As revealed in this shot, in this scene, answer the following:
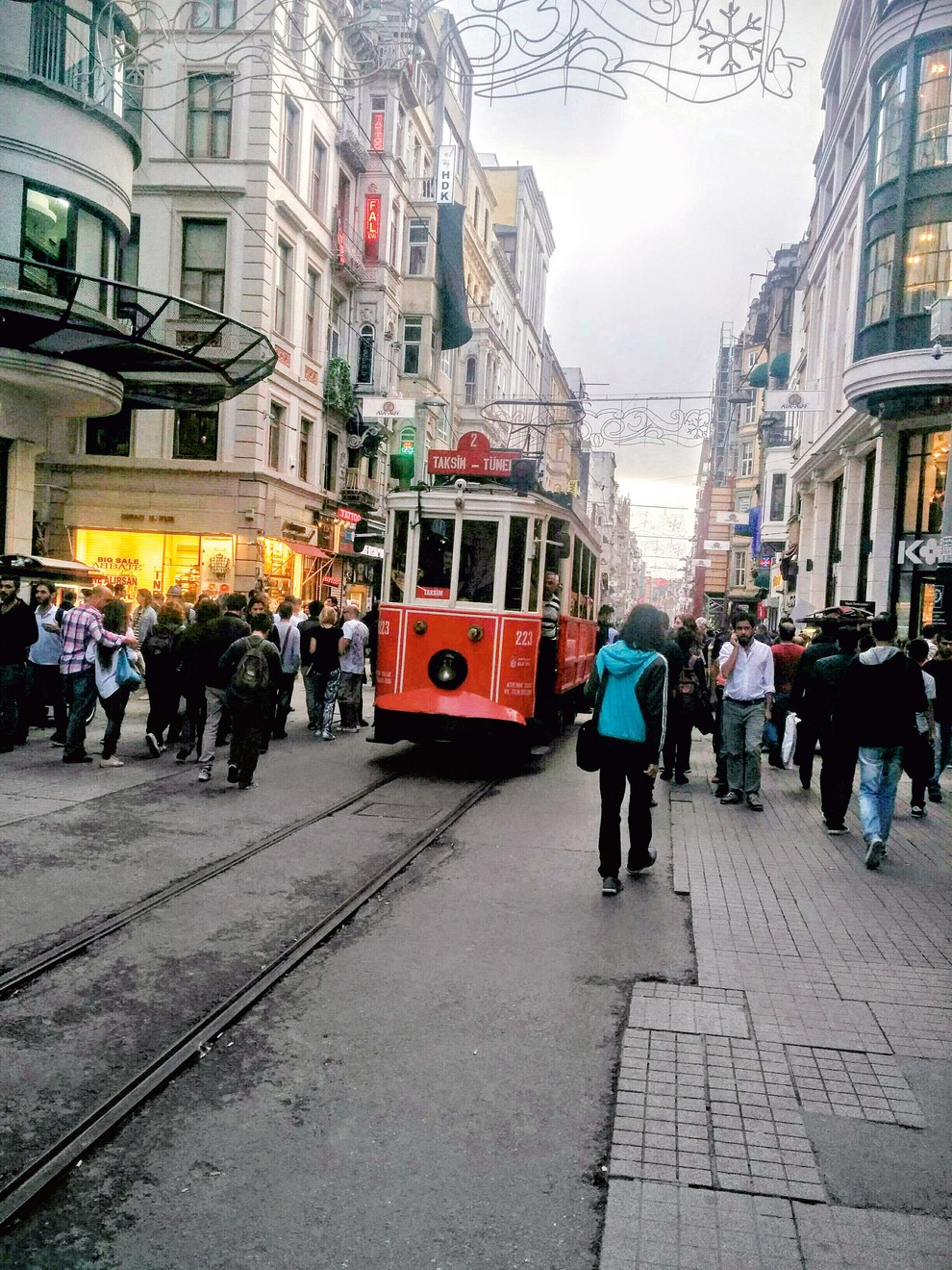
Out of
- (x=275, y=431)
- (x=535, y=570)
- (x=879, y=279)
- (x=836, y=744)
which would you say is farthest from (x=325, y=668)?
(x=275, y=431)

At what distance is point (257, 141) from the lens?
86.8 feet

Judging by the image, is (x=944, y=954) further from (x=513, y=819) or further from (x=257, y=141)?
(x=257, y=141)

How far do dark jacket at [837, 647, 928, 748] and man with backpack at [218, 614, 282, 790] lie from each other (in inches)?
215

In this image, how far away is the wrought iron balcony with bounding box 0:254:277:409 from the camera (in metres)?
14.9

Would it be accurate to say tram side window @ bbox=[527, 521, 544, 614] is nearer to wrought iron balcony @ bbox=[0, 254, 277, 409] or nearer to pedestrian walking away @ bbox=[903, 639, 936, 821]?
pedestrian walking away @ bbox=[903, 639, 936, 821]

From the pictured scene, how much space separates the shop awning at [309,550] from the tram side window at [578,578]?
14133mm

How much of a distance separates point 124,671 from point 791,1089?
8756 millimetres

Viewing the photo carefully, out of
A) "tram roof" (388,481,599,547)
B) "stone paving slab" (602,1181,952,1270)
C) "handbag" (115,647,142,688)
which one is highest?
"tram roof" (388,481,599,547)

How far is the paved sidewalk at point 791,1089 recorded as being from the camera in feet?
10.4

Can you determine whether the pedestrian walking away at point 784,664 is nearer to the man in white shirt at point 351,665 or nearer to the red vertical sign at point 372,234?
the man in white shirt at point 351,665

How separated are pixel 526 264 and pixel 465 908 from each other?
221ft

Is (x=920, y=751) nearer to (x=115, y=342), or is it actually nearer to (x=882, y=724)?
(x=882, y=724)

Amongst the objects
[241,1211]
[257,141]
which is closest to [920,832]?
[241,1211]

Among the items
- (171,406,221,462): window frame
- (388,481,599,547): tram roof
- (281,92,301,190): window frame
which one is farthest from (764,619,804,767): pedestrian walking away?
(281,92,301,190): window frame
